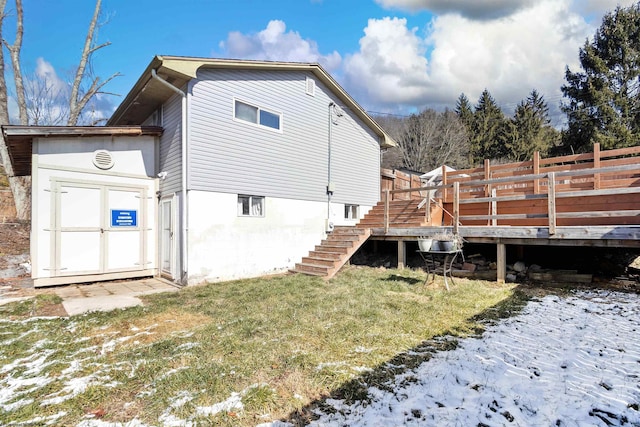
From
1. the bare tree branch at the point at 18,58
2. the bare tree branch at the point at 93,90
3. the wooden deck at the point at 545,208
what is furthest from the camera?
the bare tree branch at the point at 93,90

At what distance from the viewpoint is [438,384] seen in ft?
8.61

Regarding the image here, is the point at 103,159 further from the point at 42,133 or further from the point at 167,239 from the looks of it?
the point at 167,239

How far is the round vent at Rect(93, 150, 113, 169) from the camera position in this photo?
729 cm

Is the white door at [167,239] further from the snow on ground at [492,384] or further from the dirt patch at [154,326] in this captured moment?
the snow on ground at [492,384]

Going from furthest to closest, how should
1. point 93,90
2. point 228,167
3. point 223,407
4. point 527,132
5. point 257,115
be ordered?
1. point 527,132
2. point 93,90
3. point 257,115
4. point 228,167
5. point 223,407

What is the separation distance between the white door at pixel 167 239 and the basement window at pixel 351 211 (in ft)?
18.3

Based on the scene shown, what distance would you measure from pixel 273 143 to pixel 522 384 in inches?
293

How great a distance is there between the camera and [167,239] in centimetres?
768

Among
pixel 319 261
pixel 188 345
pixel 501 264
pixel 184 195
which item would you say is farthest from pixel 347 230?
pixel 188 345

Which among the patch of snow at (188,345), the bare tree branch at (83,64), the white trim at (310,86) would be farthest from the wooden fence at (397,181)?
the bare tree branch at (83,64)

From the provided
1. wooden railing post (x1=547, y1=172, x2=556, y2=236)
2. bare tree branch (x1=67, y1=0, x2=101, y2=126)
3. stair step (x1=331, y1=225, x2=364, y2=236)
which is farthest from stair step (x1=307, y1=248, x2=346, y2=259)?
bare tree branch (x1=67, y1=0, x2=101, y2=126)

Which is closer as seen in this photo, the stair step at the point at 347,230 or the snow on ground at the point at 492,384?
the snow on ground at the point at 492,384

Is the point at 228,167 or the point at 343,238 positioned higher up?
the point at 228,167

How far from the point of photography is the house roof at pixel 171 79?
21.7 ft
